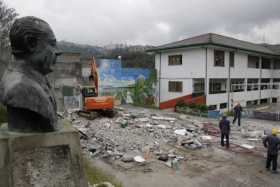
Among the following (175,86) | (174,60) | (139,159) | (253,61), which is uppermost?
(253,61)

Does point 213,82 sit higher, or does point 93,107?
point 213,82

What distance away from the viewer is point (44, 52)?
315 cm

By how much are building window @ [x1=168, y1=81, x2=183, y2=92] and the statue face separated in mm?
19841

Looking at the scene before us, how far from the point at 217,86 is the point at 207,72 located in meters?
3.40

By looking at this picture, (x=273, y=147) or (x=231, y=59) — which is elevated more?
(x=231, y=59)

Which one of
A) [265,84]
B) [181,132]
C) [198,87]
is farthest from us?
[265,84]

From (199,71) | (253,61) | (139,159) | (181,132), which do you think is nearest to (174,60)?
(199,71)

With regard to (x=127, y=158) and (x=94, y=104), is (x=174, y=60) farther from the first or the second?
(x=127, y=158)

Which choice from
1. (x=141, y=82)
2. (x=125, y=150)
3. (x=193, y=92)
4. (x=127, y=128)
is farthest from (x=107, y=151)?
(x=141, y=82)

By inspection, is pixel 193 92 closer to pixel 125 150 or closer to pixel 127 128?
pixel 127 128

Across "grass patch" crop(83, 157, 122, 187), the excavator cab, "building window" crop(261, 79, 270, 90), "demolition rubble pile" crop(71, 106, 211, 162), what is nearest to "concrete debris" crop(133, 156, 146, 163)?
"demolition rubble pile" crop(71, 106, 211, 162)

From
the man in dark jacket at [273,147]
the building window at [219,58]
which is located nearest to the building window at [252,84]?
the building window at [219,58]

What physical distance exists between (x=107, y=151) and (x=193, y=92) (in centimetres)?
1368

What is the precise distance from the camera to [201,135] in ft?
40.5
